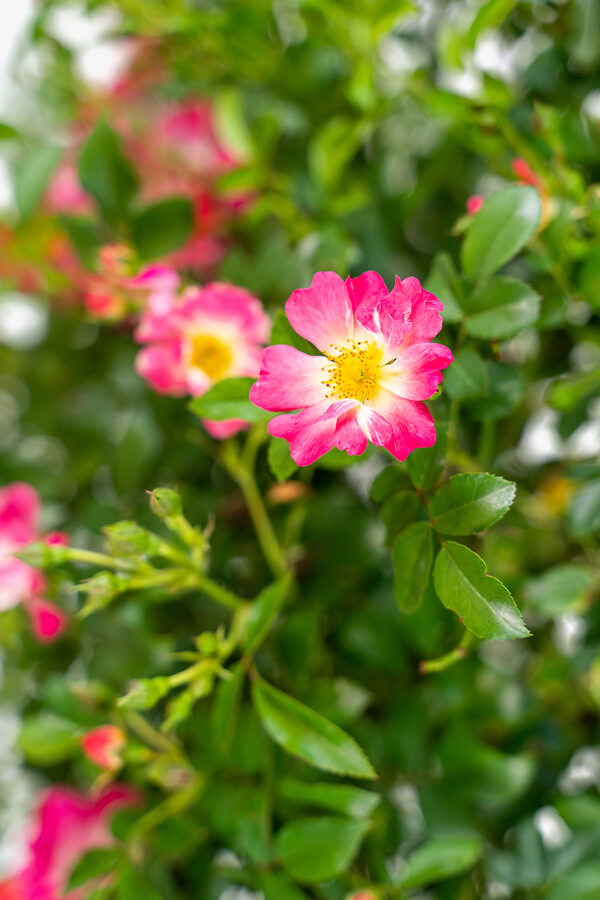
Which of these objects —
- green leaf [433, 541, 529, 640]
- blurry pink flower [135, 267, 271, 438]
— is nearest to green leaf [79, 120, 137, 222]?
blurry pink flower [135, 267, 271, 438]

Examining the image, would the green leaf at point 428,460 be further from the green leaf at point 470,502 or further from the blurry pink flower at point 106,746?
the blurry pink flower at point 106,746

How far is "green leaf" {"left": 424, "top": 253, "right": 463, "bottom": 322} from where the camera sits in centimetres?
29

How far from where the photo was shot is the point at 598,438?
0.45 m

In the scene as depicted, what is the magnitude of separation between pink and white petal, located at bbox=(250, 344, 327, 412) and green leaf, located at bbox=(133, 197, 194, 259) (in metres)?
0.23

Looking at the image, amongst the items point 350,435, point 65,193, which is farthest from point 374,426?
point 65,193

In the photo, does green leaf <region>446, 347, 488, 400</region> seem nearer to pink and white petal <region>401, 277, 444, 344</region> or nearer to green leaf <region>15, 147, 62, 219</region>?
pink and white petal <region>401, 277, 444, 344</region>

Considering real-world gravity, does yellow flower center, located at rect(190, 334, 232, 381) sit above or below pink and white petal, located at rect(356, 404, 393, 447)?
below

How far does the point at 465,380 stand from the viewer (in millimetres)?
290

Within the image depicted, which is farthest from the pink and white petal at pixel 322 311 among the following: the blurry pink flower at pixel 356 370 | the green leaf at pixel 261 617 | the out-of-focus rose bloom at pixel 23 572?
the out-of-focus rose bloom at pixel 23 572

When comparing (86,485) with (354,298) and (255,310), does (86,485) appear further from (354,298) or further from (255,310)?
(354,298)

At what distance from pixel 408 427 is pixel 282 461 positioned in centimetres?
6

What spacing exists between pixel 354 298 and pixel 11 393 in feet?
1.66

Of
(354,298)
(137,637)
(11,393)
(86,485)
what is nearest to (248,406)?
(354,298)

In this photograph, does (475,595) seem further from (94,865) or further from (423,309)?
(94,865)
